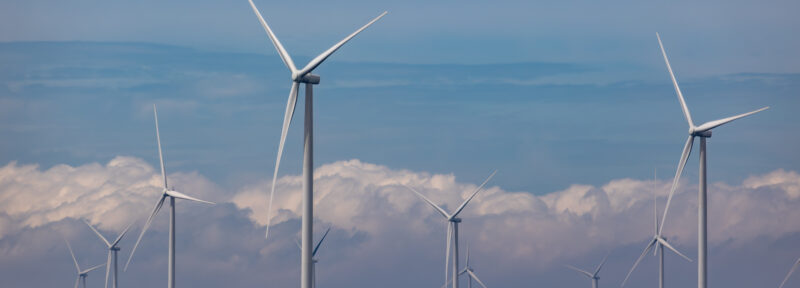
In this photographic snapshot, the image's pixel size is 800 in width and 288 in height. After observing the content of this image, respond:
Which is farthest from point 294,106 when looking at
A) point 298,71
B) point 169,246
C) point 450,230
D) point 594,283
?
point 594,283

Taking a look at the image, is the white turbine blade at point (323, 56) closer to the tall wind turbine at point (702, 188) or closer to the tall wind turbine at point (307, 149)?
the tall wind turbine at point (307, 149)

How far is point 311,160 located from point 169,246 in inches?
1171

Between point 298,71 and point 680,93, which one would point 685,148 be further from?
point 298,71

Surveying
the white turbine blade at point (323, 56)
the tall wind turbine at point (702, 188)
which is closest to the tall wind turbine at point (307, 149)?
the white turbine blade at point (323, 56)

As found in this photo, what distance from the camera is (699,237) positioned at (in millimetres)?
72875

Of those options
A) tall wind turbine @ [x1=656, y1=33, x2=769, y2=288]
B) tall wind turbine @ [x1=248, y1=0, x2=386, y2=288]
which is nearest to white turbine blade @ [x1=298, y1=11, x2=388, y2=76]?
tall wind turbine @ [x1=248, y1=0, x2=386, y2=288]

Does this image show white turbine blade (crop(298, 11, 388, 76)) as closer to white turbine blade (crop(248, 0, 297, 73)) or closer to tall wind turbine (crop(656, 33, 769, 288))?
white turbine blade (crop(248, 0, 297, 73))

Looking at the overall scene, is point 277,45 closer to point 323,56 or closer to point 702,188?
point 323,56

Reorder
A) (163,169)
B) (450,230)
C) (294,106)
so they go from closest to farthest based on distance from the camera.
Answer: (294,106) → (163,169) → (450,230)

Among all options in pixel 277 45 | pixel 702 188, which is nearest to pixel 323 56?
pixel 277 45

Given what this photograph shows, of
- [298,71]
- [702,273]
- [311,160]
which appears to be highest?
[298,71]

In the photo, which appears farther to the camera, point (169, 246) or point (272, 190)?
point (169, 246)

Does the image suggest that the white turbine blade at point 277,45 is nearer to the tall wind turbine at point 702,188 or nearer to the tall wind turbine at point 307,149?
the tall wind turbine at point 307,149

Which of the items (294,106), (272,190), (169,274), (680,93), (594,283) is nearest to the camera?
(272,190)
